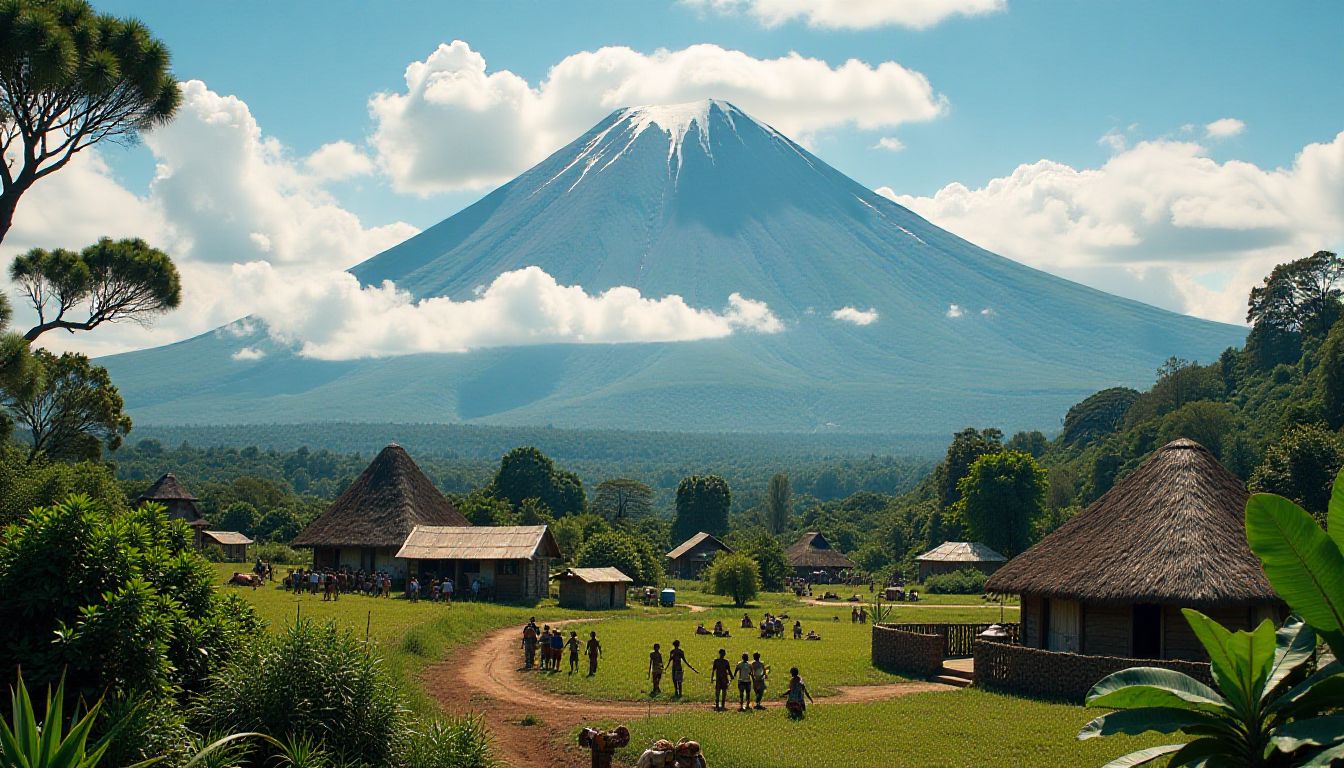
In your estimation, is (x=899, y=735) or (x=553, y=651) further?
(x=553, y=651)

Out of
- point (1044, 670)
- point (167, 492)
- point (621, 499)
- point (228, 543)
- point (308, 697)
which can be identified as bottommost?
point (228, 543)

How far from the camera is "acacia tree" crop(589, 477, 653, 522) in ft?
291

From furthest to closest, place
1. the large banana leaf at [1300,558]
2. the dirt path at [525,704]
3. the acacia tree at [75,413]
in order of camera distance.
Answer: the acacia tree at [75,413] < the dirt path at [525,704] < the large banana leaf at [1300,558]

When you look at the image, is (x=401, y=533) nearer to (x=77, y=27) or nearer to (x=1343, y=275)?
(x=77, y=27)

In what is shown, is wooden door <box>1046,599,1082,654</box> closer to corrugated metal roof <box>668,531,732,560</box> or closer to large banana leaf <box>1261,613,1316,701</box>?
large banana leaf <box>1261,613,1316,701</box>

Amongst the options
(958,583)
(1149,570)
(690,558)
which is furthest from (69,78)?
(690,558)

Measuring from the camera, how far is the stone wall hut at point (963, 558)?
5891 centimetres

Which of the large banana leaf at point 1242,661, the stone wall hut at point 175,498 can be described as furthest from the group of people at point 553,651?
the stone wall hut at point 175,498

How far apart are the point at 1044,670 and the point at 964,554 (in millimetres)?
39764

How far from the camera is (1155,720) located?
7.42 meters

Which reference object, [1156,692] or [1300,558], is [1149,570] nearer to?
[1156,692]

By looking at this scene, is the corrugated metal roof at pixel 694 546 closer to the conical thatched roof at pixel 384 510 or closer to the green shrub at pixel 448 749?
the conical thatched roof at pixel 384 510

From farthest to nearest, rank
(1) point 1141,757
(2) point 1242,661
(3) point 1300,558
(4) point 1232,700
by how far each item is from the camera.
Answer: (1) point 1141,757
(4) point 1232,700
(2) point 1242,661
(3) point 1300,558

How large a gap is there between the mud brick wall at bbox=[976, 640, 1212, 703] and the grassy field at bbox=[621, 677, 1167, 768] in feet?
2.55
